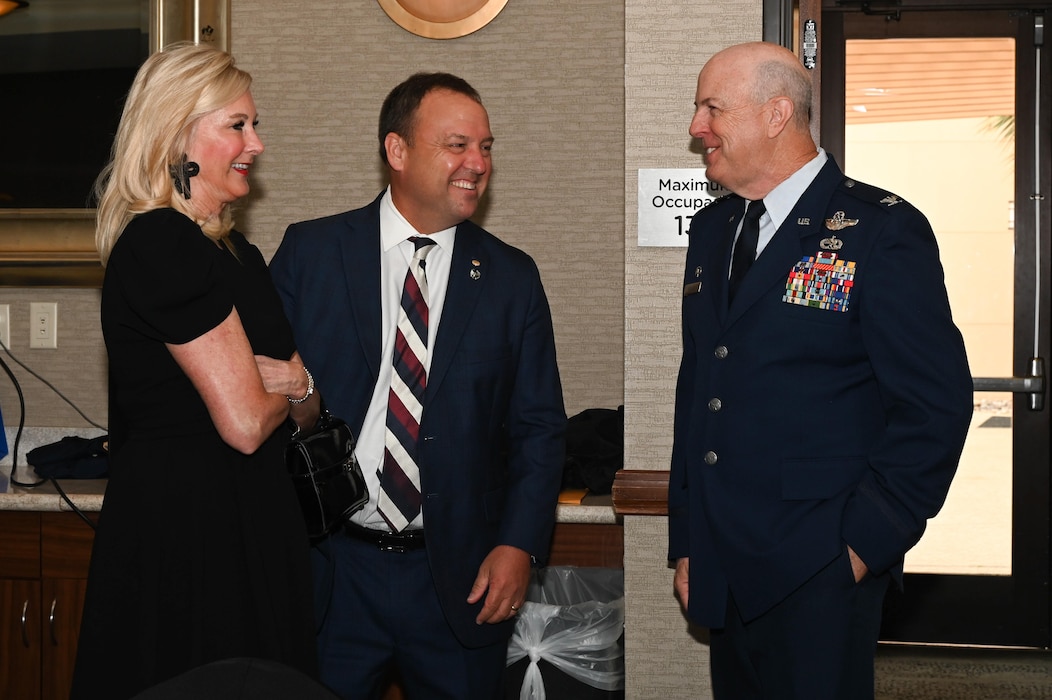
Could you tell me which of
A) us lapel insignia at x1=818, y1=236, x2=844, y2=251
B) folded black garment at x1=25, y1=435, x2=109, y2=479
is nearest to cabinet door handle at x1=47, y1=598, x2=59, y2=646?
folded black garment at x1=25, y1=435, x2=109, y2=479

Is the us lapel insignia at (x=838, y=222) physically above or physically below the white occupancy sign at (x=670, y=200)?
below

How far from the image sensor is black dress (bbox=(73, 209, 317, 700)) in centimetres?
162

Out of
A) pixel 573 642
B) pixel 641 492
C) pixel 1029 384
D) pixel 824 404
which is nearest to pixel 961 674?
pixel 1029 384

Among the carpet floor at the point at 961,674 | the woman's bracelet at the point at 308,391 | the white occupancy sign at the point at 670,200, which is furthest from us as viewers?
the carpet floor at the point at 961,674

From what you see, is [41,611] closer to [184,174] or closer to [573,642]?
[573,642]

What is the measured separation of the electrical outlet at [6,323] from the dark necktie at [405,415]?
1.92 meters

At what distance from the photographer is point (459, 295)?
2102 mm

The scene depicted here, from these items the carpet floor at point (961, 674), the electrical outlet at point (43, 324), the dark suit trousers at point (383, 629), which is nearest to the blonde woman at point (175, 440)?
the dark suit trousers at point (383, 629)

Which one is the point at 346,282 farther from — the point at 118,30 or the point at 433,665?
the point at 118,30

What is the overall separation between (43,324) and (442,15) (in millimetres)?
1600

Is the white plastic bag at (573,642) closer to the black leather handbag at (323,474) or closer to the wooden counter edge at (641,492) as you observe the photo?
the wooden counter edge at (641,492)

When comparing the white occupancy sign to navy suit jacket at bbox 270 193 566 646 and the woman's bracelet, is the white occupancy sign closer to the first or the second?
navy suit jacket at bbox 270 193 566 646

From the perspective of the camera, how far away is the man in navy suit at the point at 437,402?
6.59ft

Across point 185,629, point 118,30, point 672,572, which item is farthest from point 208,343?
point 118,30
